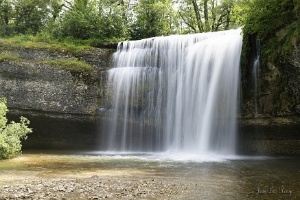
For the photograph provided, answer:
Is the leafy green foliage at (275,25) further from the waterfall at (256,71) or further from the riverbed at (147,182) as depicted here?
the riverbed at (147,182)

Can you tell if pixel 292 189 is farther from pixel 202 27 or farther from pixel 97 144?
pixel 202 27

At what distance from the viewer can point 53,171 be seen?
916 centimetres

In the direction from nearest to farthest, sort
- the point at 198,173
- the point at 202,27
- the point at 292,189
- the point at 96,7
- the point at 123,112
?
the point at 292,189, the point at 198,173, the point at 123,112, the point at 96,7, the point at 202,27

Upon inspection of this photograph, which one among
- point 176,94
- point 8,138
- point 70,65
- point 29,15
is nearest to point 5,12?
point 29,15

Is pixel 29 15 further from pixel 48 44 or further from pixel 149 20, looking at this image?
pixel 149 20

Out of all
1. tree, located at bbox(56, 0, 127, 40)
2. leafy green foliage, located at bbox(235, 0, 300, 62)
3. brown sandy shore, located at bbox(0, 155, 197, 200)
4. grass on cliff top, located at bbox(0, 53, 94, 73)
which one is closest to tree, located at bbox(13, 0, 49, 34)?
tree, located at bbox(56, 0, 127, 40)

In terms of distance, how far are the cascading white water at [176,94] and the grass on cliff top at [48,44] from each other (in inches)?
110

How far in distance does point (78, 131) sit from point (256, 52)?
427 inches

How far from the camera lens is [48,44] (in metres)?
19.8

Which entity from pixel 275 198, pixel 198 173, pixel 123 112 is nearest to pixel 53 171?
pixel 198 173

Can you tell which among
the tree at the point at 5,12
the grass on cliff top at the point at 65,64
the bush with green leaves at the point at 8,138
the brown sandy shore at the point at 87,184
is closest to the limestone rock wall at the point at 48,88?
the grass on cliff top at the point at 65,64

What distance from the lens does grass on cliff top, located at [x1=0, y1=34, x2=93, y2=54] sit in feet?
61.1

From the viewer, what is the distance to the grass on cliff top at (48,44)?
1862 centimetres

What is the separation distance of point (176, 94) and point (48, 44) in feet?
30.3
